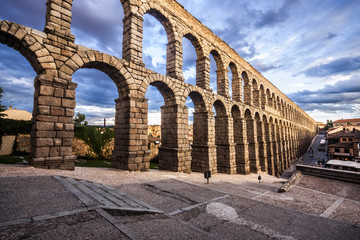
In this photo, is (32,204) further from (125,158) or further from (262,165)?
(262,165)

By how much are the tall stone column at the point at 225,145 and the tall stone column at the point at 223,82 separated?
6.46ft

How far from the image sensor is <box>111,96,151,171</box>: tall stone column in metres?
7.44

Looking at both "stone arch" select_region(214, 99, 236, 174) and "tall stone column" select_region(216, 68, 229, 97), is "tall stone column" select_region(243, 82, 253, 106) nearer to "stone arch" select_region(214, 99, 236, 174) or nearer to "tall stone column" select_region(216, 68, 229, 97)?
"tall stone column" select_region(216, 68, 229, 97)

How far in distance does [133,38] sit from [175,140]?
18.1ft

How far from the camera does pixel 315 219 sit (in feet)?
12.9

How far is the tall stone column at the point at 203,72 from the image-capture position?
12211 millimetres

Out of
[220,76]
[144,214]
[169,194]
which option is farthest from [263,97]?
[144,214]

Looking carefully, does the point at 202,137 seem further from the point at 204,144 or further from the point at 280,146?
the point at 280,146

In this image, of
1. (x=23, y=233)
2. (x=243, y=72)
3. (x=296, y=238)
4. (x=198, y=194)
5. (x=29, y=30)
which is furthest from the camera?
(x=243, y=72)

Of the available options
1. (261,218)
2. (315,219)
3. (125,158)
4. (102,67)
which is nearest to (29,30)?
(102,67)

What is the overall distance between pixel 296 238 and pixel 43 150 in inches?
263

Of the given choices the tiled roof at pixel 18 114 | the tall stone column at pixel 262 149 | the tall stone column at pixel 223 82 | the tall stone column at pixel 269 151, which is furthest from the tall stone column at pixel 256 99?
the tiled roof at pixel 18 114

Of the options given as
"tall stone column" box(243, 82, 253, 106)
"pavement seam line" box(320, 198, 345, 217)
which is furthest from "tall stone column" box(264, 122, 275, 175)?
"pavement seam line" box(320, 198, 345, 217)

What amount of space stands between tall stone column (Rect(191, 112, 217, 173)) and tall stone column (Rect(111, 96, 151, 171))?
15.9 feet
